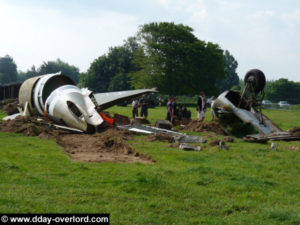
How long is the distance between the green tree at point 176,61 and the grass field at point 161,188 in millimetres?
50613

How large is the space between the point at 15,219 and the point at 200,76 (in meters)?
58.6

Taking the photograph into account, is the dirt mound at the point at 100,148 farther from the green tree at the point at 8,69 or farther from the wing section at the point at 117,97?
the green tree at the point at 8,69

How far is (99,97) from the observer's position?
65.1 feet

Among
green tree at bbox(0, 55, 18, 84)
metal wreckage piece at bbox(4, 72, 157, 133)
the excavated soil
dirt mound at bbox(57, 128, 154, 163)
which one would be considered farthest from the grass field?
green tree at bbox(0, 55, 18, 84)

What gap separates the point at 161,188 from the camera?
6605 mm

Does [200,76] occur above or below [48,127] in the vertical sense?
above

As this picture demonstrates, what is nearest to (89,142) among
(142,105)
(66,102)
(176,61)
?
(66,102)

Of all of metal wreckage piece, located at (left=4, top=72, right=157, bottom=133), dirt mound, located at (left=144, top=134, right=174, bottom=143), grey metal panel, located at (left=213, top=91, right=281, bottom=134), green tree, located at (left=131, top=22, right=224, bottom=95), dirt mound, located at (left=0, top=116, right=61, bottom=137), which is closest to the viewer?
dirt mound, located at (left=144, top=134, right=174, bottom=143)

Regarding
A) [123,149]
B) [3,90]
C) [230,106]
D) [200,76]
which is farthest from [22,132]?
[200,76]

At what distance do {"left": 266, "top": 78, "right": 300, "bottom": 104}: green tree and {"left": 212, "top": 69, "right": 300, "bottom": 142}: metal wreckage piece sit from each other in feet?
233

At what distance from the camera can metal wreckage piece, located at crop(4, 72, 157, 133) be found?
1587 centimetres

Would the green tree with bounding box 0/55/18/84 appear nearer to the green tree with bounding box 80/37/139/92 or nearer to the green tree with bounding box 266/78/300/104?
the green tree with bounding box 80/37/139/92

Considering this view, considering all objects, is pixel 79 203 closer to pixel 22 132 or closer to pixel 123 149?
pixel 123 149

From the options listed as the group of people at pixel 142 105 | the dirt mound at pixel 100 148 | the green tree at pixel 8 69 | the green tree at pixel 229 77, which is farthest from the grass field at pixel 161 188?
the green tree at pixel 8 69
